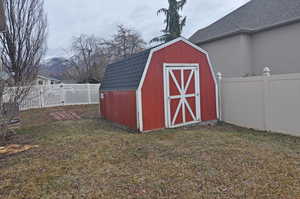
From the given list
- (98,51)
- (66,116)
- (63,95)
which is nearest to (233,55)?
(66,116)

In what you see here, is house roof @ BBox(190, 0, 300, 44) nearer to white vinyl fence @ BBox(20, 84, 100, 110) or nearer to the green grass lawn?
the green grass lawn

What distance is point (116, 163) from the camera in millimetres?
3453

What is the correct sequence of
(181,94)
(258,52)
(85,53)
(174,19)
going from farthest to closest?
(85,53)
(174,19)
(258,52)
(181,94)

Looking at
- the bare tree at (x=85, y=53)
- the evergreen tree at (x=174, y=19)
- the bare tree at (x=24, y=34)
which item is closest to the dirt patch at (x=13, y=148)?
the bare tree at (x=24, y=34)

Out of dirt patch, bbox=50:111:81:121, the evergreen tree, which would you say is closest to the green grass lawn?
dirt patch, bbox=50:111:81:121

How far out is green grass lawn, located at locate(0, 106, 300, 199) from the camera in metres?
2.50

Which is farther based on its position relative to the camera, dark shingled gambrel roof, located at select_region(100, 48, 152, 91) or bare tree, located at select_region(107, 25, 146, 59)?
bare tree, located at select_region(107, 25, 146, 59)

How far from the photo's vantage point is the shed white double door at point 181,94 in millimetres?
6173

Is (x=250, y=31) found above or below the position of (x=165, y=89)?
above

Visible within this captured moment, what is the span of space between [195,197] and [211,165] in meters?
1.03

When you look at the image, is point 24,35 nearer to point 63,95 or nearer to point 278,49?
point 63,95

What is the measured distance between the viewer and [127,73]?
6.73 m

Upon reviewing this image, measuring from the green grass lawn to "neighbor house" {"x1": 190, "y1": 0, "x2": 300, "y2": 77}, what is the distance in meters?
5.98

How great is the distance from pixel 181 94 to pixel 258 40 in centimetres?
662
